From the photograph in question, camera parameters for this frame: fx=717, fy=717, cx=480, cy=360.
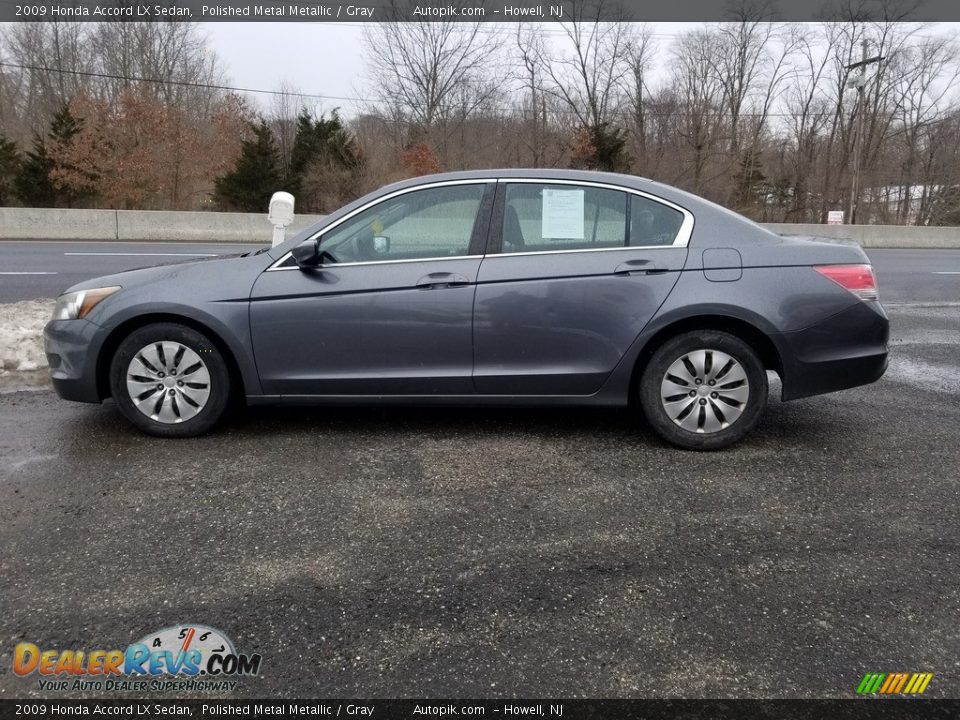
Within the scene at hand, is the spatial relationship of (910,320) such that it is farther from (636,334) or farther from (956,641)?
(956,641)

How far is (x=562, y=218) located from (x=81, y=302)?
114 inches

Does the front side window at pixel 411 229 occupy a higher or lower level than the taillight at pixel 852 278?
higher

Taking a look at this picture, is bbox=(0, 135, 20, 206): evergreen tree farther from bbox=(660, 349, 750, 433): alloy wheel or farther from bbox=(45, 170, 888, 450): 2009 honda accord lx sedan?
bbox=(660, 349, 750, 433): alloy wheel

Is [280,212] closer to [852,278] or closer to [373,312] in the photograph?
[373,312]

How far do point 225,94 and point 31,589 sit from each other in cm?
3716

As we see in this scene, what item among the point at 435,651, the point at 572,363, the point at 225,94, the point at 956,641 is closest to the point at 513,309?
the point at 572,363

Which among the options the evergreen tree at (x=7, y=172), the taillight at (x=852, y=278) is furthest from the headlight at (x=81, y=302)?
the evergreen tree at (x=7, y=172)

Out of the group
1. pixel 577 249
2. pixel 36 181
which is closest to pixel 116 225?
pixel 36 181

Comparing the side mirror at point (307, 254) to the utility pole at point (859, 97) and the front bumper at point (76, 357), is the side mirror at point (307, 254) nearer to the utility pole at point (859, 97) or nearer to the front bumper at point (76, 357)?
the front bumper at point (76, 357)

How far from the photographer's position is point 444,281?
4145 mm

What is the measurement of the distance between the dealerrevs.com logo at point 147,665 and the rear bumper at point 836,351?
3241 millimetres

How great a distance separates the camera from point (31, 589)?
8.61ft

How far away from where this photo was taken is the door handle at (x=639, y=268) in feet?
13.5

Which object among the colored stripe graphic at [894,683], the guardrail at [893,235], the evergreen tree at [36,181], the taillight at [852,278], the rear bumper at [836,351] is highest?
the evergreen tree at [36,181]
